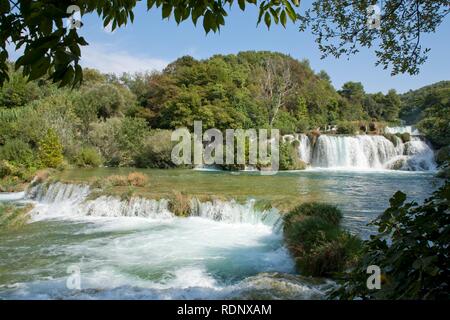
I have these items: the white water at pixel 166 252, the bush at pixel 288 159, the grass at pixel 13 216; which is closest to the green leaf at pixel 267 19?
the white water at pixel 166 252

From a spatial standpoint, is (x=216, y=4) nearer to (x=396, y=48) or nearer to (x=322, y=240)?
(x=396, y=48)

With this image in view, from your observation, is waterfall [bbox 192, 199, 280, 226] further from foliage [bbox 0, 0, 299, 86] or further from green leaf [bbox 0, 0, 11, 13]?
green leaf [bbox 0, 0, 11, 13]

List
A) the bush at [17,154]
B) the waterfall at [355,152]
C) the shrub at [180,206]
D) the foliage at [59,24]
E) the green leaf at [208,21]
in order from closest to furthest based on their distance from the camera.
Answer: the foliage at [59,24]
the green leaf at [208,21]
the shrub at [180,206]
the bush at [17,154]
the waterfall at [355,152]

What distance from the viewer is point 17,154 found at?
1880 cm

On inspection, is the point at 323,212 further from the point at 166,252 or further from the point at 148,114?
the point at 148,114

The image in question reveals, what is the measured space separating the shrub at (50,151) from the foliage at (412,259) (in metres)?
20.2

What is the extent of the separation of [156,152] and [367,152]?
42.1ft

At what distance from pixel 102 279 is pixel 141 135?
62.1ft

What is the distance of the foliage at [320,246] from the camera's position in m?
5.29

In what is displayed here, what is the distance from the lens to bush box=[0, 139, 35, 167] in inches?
727

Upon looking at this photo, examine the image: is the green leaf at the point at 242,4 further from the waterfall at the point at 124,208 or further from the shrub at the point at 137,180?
the shrub at the point at 137,180

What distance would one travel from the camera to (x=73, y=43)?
109cm
